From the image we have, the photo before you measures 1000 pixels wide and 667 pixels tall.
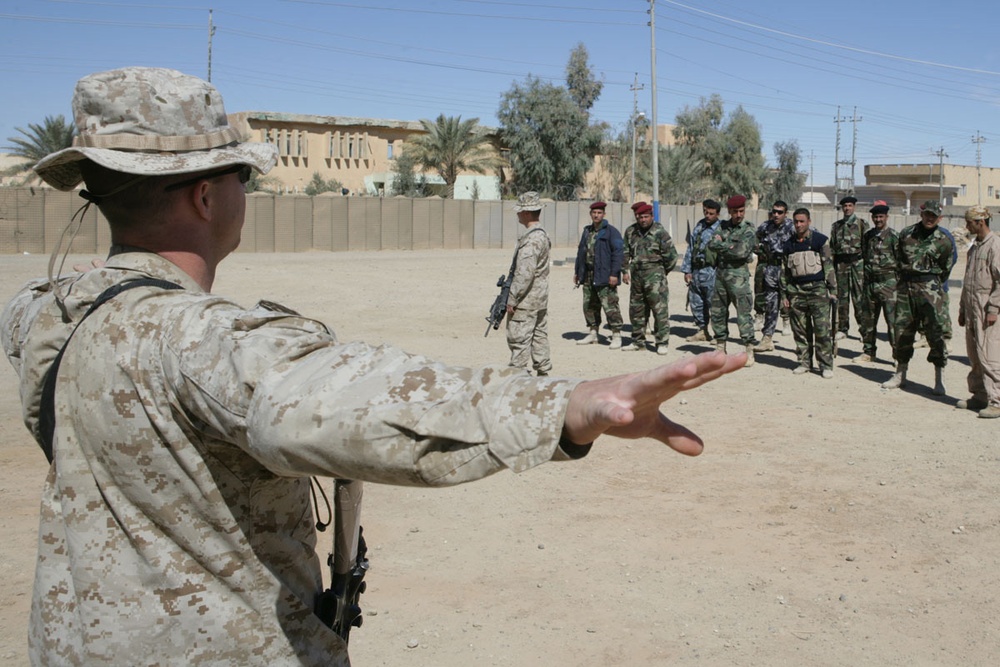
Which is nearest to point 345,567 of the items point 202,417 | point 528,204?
point 202,417

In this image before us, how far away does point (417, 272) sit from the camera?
70.4 ft

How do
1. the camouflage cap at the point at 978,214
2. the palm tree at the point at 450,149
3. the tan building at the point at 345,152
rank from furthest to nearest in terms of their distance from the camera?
the tan building at the point at 345,152, the palm tree at the point at 450,149, the camouflage cap at the point at 978,214

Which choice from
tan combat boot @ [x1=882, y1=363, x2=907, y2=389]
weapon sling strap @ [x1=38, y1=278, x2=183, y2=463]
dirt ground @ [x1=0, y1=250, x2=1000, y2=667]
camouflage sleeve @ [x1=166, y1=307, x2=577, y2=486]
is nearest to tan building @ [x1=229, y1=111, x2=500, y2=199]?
tan combat boot @ [x1=882, y1=363, x2=907, y2=389]

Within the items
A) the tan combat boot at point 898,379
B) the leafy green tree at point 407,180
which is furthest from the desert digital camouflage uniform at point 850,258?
the leafy green tree at point 407,180

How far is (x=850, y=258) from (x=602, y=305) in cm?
321

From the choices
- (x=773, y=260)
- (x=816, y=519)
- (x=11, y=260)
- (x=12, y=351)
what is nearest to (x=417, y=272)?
(x=11, y=260)

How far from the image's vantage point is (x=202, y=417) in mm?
1284

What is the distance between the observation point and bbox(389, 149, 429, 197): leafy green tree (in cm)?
4297

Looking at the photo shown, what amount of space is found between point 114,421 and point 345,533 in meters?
0.65

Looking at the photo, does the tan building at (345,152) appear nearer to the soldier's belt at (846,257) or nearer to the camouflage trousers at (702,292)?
the camouflage trousers at (702,292)

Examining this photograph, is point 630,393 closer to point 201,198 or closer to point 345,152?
point 201,198

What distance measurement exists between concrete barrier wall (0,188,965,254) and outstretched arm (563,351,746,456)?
2279 cm

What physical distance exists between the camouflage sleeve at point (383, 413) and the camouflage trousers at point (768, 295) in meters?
11.4

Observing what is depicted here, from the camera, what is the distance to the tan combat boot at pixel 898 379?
9594 mm
